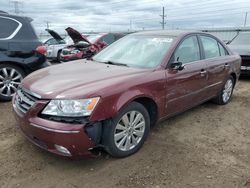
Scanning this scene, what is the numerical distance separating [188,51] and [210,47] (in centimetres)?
91

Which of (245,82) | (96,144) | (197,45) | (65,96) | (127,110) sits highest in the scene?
(197,45)

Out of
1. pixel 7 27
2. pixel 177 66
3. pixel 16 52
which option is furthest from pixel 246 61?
pixel 7 27

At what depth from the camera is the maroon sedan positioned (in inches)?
107

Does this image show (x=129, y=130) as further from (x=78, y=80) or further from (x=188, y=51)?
(x=188, y=51)

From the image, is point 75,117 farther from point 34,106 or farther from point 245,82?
point 245,82

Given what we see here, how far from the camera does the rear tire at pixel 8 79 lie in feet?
17.1

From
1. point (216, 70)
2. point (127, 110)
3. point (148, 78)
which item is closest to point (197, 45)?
point (216, 70)

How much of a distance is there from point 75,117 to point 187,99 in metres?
2.12

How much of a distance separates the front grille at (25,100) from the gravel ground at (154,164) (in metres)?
0.63

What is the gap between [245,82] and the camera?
8.02 m

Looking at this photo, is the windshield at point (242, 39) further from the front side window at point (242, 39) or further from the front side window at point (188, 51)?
the front side window at point (188, 51)

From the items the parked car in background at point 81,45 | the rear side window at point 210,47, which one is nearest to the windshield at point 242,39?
the rear side window at point 210,47

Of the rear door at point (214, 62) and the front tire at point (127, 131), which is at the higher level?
the rear door at point (214, 62)

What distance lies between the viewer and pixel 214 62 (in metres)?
4.78
